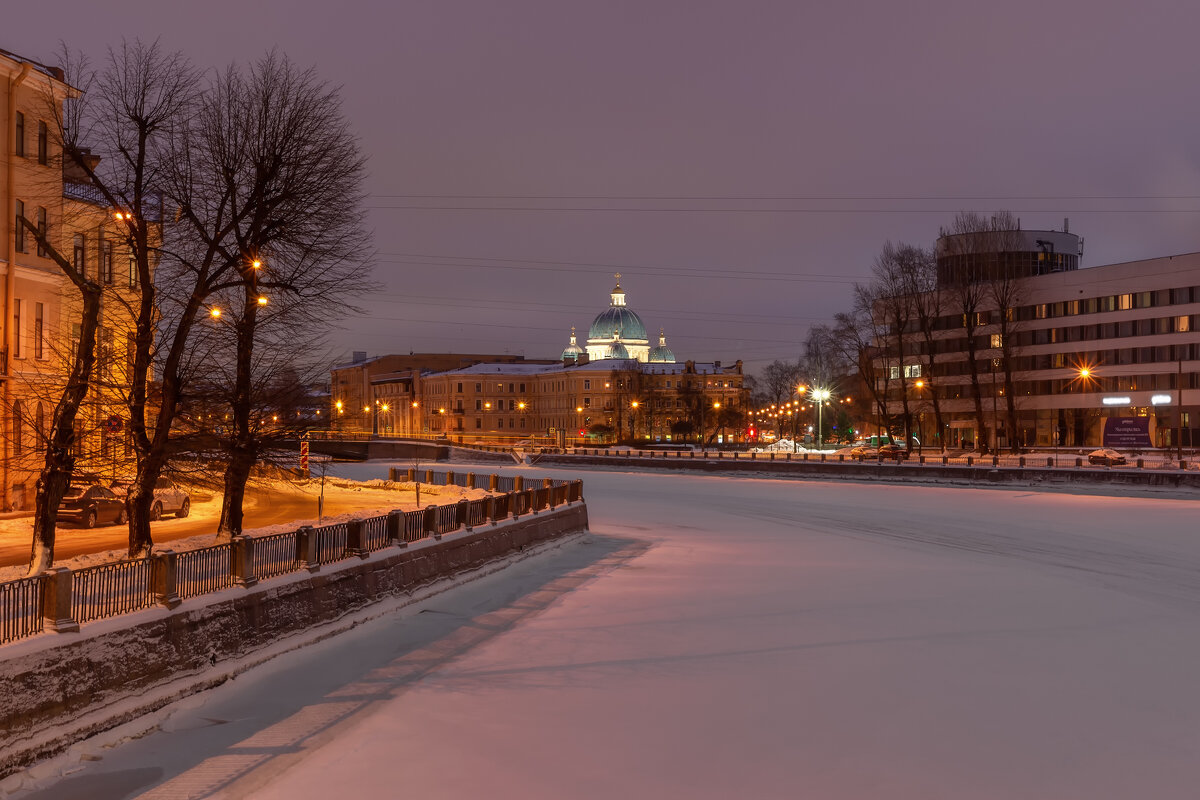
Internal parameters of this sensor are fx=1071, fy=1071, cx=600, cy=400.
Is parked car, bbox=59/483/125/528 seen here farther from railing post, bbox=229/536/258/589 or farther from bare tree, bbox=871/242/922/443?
bare tree, bbox=871/242/922/443

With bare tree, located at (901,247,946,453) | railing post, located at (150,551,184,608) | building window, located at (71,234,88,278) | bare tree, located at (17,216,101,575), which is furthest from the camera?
bare tree, located at (901,247,946,453)

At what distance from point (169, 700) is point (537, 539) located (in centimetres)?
1663

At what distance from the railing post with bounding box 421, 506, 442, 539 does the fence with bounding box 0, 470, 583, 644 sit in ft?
0.07

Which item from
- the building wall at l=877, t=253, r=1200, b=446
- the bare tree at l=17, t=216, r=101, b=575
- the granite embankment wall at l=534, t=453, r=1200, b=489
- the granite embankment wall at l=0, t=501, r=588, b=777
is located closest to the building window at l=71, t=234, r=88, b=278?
the bare tree at l=17, t=216, r=101, b=575

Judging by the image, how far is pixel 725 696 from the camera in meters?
14.0

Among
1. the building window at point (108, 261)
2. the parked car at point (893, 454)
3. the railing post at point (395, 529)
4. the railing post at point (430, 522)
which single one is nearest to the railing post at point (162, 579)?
the railing post at point (395, 529)

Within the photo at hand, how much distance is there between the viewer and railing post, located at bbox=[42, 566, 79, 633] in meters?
11.8

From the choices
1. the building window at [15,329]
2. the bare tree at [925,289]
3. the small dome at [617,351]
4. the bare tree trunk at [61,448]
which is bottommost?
the bare tree trunk at [61,448]

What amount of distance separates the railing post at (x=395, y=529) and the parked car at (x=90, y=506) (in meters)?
11.5

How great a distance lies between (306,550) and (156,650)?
4.32 meters

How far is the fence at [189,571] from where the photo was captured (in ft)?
38.8

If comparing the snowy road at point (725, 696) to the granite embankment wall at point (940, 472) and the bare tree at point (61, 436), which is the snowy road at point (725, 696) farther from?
the granite embankment wall at point (940, 472)

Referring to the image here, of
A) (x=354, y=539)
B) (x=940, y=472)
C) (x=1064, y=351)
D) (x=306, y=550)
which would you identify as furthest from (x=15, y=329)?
(x=1064, y=351)

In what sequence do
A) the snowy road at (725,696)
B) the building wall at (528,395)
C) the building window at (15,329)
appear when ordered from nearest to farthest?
the snowy road at (725,696)
the building window at (15,329)
the building wall at (528,395)
